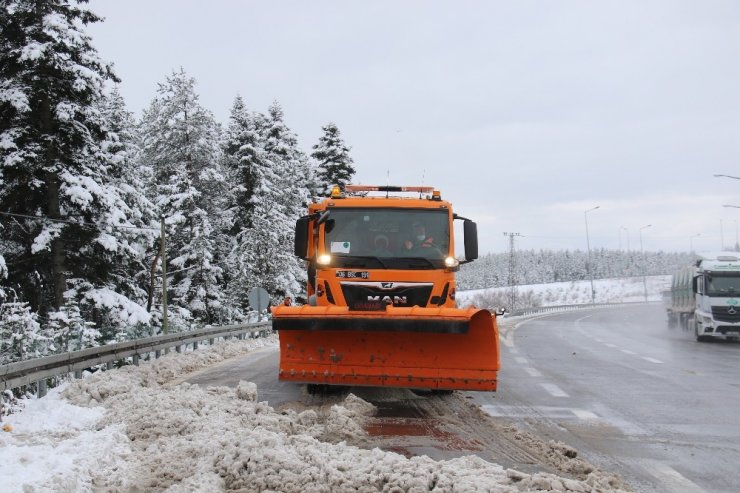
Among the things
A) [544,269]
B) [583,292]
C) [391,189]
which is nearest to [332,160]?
[391,189]

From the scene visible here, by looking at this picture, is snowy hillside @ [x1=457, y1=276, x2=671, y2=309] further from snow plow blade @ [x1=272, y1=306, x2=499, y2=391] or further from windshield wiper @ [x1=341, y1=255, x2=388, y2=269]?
snow plow blade @ [x1=272, y1=306, x2=499, y2=391]

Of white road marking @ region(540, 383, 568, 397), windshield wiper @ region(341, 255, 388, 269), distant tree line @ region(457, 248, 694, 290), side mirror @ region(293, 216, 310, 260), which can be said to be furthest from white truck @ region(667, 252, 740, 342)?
distant tree line @ region(457, 248, 694, 290)

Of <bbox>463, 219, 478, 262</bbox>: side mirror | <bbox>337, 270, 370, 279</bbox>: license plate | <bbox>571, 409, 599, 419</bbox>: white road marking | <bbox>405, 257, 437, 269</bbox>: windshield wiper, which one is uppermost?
<bbox>463, 219, 478, 262</bbox>: side mirror

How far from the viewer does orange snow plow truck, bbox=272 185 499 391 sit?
7797 millimetres

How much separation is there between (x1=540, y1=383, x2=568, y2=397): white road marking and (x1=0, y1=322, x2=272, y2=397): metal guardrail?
23.5 ft

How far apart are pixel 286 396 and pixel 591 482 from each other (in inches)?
205

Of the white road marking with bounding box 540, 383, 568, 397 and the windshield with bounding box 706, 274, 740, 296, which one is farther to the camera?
the windshield with bounding box 706, 274, 740, 296

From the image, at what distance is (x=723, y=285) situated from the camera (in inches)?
899

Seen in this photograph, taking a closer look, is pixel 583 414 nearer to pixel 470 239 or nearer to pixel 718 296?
pixel 470 239

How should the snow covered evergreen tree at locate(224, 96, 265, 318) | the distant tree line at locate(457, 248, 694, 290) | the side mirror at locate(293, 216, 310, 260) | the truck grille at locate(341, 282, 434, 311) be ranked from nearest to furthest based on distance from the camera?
the truck grille at locate(341, 282, 434, 311)
the side mirror at locate(293, 216, 310, 260)
the snow covered evergreen tree at locate(224, 96, 265, 318)
the distant tree line at locate(457, 248, 694, 290)

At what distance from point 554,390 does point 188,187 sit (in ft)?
85.4

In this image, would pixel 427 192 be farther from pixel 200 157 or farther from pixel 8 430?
pixel 200 157

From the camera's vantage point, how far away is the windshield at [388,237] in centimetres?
912

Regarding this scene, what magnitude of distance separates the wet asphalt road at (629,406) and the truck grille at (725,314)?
637cm
